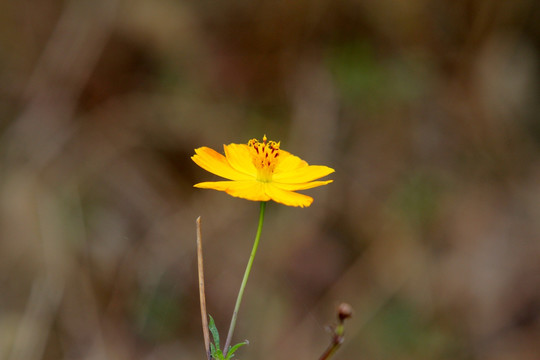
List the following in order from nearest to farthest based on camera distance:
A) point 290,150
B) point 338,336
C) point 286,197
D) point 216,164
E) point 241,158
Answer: point 338,336, point 286,197, point 216,164, point 241,158, point 290,150

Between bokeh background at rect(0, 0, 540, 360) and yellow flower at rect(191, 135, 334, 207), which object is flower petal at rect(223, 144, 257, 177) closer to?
yellow flower at rect(191, 135, 334, 207)

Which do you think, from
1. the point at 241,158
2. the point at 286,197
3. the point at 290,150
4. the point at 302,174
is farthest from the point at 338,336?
the point at 290,150

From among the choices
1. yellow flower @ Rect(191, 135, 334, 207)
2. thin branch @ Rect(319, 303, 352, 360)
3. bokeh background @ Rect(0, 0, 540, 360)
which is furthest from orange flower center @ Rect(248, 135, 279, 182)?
bokeh background @ Rect(0, 0, 540, 360)

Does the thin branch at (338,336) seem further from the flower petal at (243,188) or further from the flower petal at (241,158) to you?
the flower petal at (241,158)

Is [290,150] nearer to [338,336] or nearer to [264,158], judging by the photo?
[264,158]

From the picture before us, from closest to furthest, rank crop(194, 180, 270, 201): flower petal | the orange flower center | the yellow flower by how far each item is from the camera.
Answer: crop(194, 180, 270, 201): flower petal, the yellow flower, the orange flower center

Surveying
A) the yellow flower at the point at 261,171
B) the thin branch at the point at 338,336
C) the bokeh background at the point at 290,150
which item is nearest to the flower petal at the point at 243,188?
the yellow flower at the point at 261,171

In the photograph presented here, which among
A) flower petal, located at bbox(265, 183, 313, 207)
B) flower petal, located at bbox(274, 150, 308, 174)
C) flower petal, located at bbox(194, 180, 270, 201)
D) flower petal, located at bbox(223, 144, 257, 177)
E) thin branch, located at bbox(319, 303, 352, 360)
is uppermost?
flower petal, located at bbox(274, 150, 308, 174)

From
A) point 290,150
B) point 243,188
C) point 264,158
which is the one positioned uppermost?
Result: point 290,150
